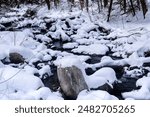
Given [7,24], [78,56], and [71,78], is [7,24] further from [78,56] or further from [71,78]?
[71,78]

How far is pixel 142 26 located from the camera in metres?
11.0

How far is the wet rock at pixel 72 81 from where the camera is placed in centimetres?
576

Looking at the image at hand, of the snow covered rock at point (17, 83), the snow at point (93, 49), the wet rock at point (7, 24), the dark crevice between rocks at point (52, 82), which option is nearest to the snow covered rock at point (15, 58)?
the dark crevice between rocks at point (52, 82)

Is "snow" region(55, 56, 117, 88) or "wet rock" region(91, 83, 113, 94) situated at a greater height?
"snow" region(55, 56, 117, 88)

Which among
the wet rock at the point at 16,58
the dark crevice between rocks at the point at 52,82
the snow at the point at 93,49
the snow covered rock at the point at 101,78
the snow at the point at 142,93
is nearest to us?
the snow at the point at 142,93

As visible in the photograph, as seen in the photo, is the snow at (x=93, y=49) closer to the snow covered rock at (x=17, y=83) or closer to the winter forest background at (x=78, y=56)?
the winter forest background at (x=78, y=56)

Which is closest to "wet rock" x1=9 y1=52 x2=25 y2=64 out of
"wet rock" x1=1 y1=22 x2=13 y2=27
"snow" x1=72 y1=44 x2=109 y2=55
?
"snow" x1=72 y1=44 x2=109 y2=55

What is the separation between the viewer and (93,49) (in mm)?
9344

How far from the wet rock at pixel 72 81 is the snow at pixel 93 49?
3.24 metres

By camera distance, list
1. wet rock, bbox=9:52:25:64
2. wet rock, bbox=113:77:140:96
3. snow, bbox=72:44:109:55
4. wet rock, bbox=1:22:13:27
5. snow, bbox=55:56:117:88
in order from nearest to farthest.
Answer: snow, bbox=55:56:117:88
wet rock, bbox=113:77:140:96
wet rock, bbox=9:52:25:64
snow, bbox=72:44:109:55
wet rock, bbox=1:22:13:27

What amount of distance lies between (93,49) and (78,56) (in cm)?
96

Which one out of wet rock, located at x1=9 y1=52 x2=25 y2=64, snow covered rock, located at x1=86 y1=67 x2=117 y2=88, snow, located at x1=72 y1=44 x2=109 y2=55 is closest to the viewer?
snow covered rock, located at x1=86 y1=67 x2=117 y2=88

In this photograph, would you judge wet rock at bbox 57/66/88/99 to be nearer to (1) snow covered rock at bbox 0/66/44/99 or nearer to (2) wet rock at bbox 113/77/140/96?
(1) snow covered rock at bbox 0/66/44/99

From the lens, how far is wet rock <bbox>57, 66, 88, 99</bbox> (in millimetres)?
5762
